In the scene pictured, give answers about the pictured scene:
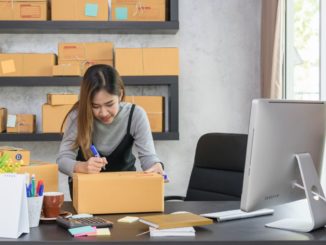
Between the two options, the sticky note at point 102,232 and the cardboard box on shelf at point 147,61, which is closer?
the sticky note at point 102,232

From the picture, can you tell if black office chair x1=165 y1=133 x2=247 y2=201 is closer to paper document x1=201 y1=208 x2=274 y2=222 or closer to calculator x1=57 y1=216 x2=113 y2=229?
paper document x1=201 y1=208 x2=274 y2=222

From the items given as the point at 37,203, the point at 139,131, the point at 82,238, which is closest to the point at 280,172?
the point at 82,238

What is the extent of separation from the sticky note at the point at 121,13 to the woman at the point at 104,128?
4.61 ft

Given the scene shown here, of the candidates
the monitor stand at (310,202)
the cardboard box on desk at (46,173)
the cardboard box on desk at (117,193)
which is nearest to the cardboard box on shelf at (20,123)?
the cardboard box on desk at (46,173)

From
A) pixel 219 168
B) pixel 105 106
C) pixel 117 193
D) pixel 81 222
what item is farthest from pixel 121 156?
pixel 81 222

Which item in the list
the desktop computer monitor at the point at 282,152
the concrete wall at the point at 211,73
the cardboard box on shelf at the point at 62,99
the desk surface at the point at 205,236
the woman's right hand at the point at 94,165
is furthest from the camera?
the concrete wall at the point at 211,73

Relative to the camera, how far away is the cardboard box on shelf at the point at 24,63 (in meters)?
4.04

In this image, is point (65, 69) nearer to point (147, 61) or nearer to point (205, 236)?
point (147, 61)

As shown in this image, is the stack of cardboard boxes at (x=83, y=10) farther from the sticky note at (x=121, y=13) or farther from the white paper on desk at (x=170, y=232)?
the white paper on desk at (x=170, y=232)

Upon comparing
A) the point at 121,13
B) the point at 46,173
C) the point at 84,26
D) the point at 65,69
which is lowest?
the point at 46,173

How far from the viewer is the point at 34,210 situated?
70.1 inches

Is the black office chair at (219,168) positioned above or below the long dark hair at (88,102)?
below

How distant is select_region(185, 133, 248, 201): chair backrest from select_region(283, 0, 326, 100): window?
0.86 metres

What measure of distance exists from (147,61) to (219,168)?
4.83ft
